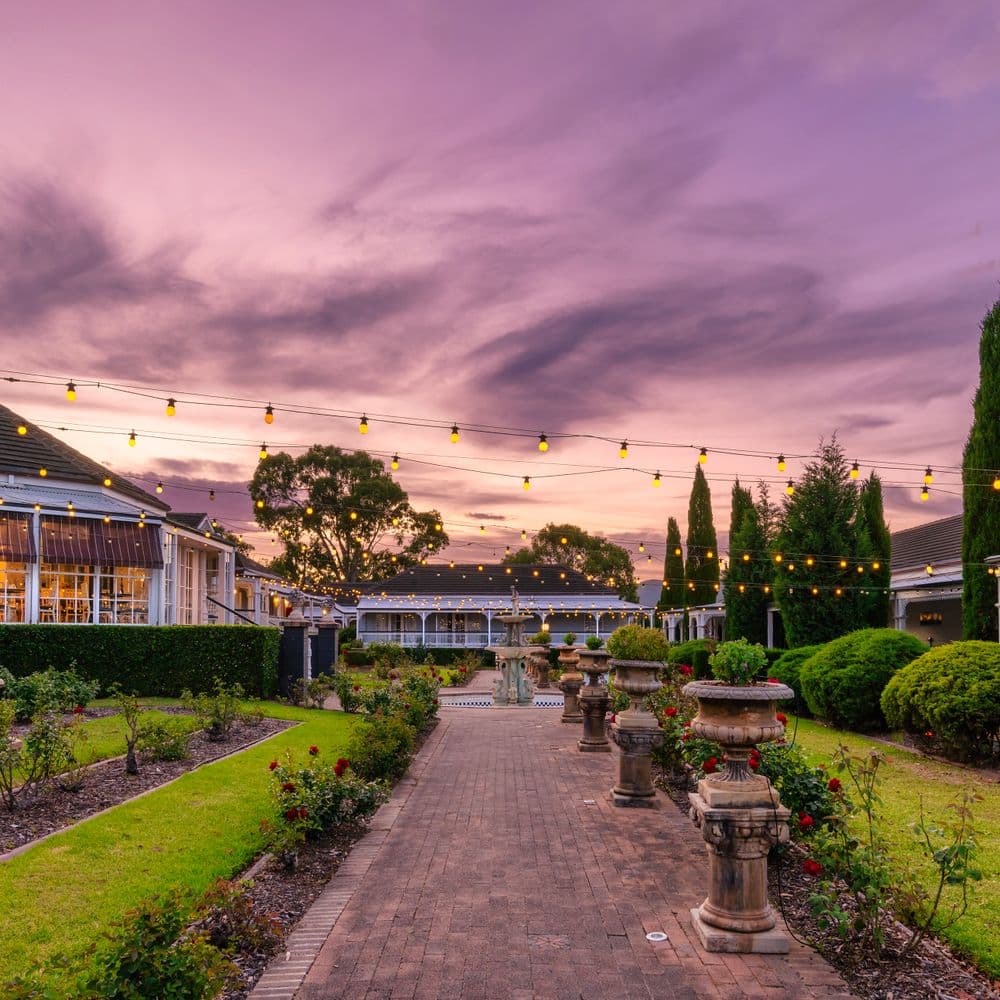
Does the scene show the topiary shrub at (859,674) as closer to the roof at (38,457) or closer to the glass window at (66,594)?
the glass window at (66,594)

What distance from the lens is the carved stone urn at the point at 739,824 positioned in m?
5.12

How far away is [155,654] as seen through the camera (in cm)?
2014

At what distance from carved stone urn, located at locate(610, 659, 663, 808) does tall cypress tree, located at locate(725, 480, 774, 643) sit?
72.9ft

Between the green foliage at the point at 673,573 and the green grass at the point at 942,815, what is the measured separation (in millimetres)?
34246

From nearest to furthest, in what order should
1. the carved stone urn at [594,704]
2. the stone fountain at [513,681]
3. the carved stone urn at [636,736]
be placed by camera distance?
1. the carved stone urn at [636,736]
2. the carved stone urn at [594,704]
3. the stone fountain at [513,681]

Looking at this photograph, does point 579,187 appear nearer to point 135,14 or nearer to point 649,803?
point 135,14

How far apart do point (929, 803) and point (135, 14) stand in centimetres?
1360

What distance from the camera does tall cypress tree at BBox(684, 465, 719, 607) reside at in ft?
150

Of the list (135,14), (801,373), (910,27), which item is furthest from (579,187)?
(801,373)

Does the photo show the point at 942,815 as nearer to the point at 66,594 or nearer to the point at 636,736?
the point at 636,736

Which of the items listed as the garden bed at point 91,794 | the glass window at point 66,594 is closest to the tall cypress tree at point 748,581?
the glass window at point 66,594

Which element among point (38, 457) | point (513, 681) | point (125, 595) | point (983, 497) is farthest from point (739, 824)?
point (38, 457)

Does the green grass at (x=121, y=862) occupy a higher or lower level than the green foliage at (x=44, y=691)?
lower

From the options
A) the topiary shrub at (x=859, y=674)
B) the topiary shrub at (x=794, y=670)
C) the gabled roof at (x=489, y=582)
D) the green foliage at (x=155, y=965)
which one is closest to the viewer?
the green foliage at (x=155, y=965)
